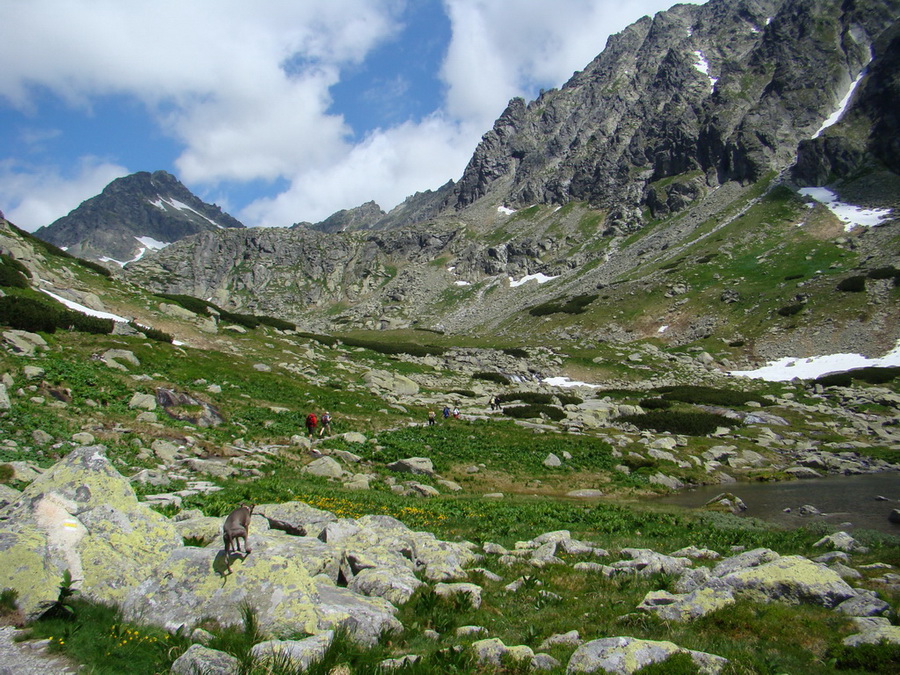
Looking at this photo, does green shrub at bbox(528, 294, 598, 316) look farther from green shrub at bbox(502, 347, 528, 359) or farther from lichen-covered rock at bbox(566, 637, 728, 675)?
lichen-covered rock at bbox(566, 637, 728, 675)

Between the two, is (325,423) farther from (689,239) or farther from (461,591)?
(689,239)

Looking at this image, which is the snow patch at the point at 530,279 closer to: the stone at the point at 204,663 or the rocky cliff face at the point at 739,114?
the rocky cliff face at the point at 739,114

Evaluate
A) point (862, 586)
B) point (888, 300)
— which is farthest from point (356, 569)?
point (888, 300)

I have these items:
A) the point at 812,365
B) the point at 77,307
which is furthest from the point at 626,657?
the point at 812,365

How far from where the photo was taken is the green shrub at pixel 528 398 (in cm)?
4650

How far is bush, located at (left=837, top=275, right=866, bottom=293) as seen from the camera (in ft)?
215

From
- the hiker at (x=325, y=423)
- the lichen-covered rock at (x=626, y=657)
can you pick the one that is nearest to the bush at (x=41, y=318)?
the hiker at (x=325, y=423)

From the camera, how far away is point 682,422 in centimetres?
3862

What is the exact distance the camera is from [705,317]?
77562mm

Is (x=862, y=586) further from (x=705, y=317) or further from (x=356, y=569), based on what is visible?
(x=705, y=317)

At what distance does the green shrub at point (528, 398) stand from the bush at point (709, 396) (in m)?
11.9

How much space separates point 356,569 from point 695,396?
46.3m

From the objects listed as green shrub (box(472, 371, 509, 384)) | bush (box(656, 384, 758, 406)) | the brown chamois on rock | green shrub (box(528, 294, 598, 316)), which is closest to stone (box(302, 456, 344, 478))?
the brown chamois on rock

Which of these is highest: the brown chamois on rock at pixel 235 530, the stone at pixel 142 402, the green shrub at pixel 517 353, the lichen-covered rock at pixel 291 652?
the green shrub at pixel 517 353
